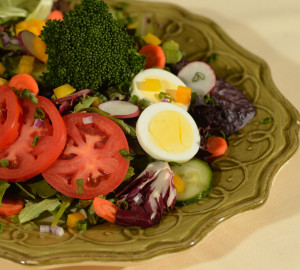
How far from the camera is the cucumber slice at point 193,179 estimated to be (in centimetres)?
343

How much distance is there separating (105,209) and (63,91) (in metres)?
1.06

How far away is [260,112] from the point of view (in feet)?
13.5

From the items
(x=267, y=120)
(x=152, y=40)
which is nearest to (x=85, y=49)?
(x=152, y=40)

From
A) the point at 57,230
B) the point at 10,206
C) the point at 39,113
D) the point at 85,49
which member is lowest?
the point at 10,206

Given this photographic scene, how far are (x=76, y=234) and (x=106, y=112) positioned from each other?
995 millimetres

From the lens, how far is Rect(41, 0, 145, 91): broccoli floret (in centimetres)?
357

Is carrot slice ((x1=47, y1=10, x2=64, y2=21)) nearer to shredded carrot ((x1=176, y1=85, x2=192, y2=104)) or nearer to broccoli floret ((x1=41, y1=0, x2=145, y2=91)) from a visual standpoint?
broccoli floret ((x1=41, y1=0, x2=145, y2=91))

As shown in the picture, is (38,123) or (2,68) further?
(2,68)

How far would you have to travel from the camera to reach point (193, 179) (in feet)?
11.6

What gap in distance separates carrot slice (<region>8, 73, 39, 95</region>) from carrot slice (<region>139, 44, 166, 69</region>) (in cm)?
115

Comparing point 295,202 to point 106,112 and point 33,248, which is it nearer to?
point 106,112

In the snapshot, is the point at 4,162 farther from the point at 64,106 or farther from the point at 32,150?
the point at 64,106

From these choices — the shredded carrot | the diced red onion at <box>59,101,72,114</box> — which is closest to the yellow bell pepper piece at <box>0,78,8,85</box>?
the diced red onion at <box>59,101,72,114</box>

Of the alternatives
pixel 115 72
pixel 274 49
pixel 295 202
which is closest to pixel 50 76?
pixel 115 72
